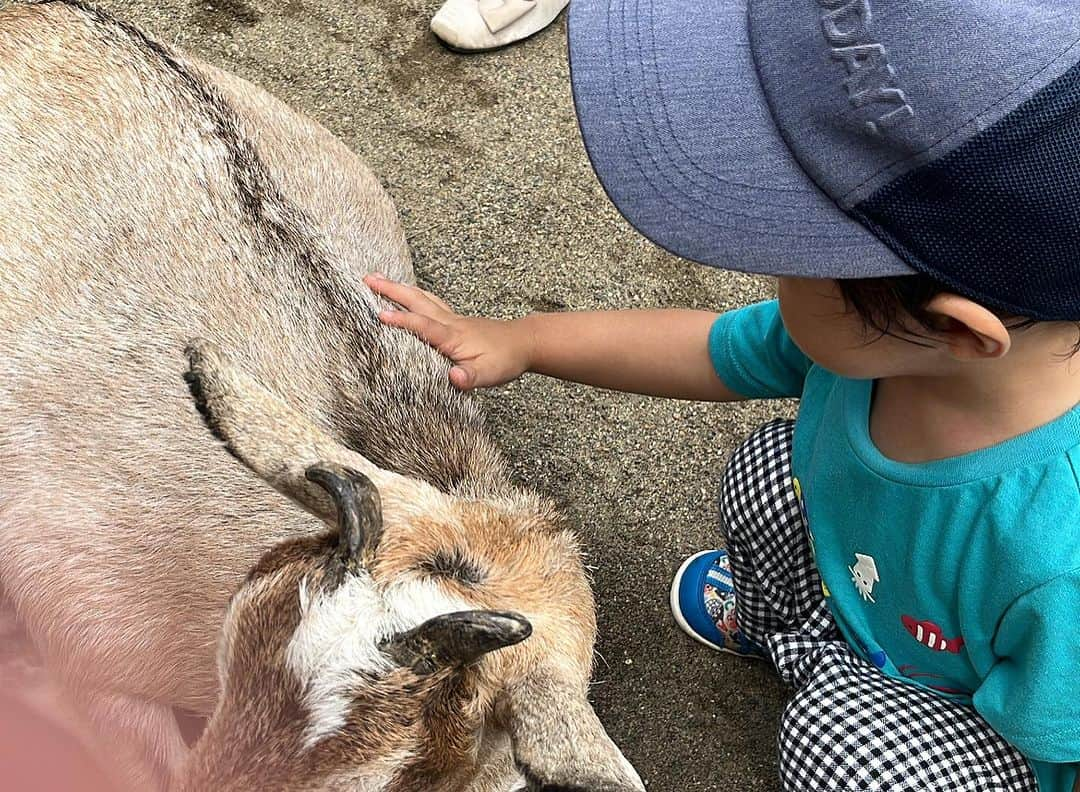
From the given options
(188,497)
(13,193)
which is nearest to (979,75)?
(188,497)

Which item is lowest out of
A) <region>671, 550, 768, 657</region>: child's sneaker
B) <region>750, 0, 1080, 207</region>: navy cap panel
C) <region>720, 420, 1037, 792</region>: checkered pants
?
<region>671, 550, 768, 657</region>: child's sneaker

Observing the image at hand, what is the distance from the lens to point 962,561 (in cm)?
222

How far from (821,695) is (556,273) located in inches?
77.1

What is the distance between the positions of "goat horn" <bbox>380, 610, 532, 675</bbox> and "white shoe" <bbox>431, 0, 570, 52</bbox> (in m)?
3.09

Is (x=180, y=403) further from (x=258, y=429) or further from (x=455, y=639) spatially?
(x=455, y=639)

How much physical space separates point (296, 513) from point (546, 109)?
2227mm

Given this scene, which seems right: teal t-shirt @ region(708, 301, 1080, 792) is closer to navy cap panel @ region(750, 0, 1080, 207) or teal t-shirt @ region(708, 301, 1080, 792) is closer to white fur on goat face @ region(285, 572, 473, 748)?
navy cap panel @ region(750, 0, 1080, 207)

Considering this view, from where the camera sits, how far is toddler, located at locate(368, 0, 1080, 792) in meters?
1.59

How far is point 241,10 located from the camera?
4.64 metres

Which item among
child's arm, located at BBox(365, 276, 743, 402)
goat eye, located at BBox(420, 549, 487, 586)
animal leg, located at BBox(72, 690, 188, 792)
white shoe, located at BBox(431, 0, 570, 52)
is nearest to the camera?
animal leg, located at BBox(72, 690, 188, 792)

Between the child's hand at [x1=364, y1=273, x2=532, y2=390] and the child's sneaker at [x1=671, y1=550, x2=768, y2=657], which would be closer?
the child's hand at [x1=364, y1=273, x2=532, y2=390]

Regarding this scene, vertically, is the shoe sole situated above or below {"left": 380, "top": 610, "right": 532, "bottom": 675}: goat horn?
above

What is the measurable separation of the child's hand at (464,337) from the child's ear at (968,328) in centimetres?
144

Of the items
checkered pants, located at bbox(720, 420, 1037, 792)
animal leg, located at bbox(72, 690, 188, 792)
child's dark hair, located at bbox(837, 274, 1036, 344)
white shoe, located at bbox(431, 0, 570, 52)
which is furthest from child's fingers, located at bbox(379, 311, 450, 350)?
white shoe, located at bbox(431, 0, 570, 52)
